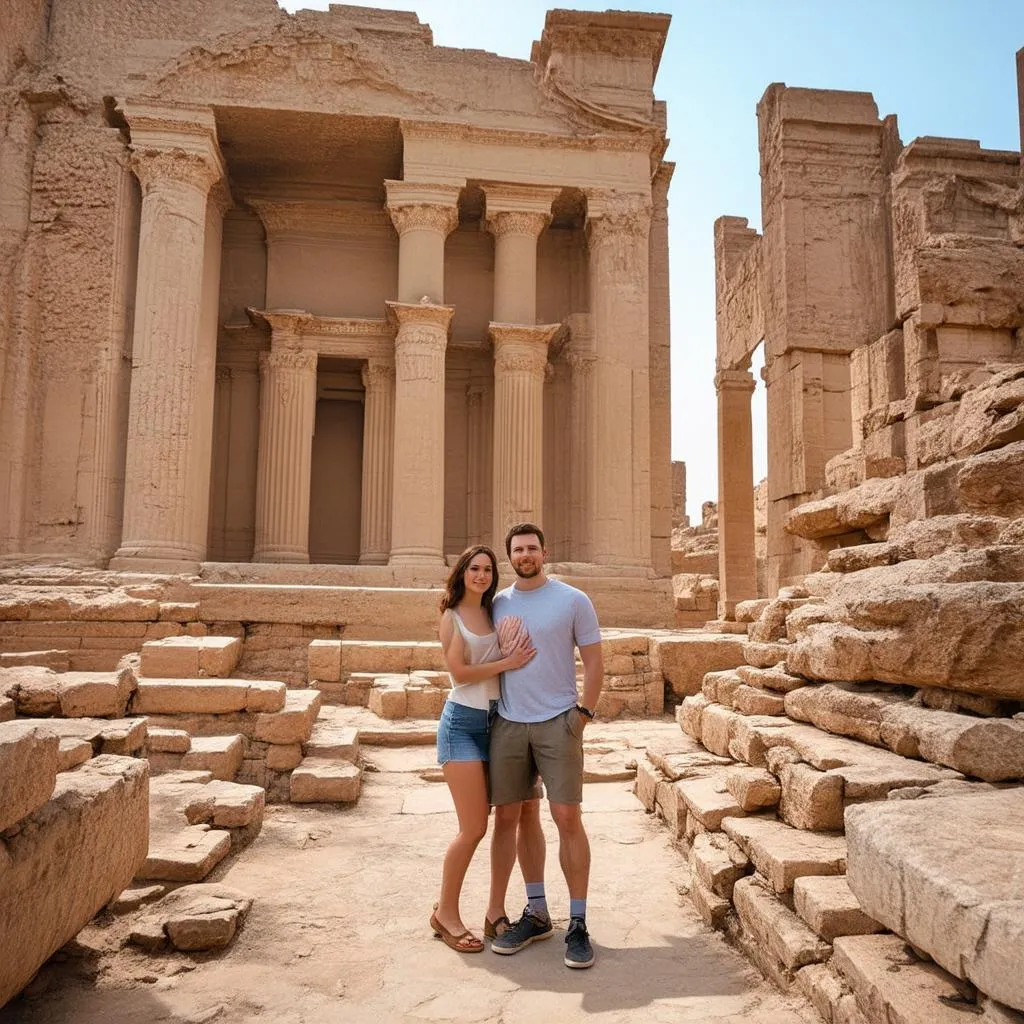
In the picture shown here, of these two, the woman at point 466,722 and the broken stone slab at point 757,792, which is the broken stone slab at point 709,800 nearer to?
the broken stone slab at point 757,792

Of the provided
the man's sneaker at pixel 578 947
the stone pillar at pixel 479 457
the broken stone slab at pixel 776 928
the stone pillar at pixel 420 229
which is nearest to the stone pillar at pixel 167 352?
the stone pillar at pixel 420 229

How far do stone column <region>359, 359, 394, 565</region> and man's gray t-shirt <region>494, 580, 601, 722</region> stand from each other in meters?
12.3

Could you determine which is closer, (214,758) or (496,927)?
(496,927)

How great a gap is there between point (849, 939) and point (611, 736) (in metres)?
5.27

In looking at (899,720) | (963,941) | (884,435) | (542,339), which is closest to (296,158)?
(542,339)

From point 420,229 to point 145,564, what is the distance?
7.04 meters

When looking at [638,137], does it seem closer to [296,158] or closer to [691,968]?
[296,158]

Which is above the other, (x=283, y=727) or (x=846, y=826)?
(x=846, y=826)

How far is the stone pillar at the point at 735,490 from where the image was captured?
58.0 ft

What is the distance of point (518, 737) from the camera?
365cm

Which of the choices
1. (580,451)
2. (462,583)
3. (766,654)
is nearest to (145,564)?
(580,451)

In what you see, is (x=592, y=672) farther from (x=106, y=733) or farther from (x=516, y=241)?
(x=516, y=241)

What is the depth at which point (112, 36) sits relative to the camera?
46.9ft

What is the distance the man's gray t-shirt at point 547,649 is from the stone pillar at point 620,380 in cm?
1082
